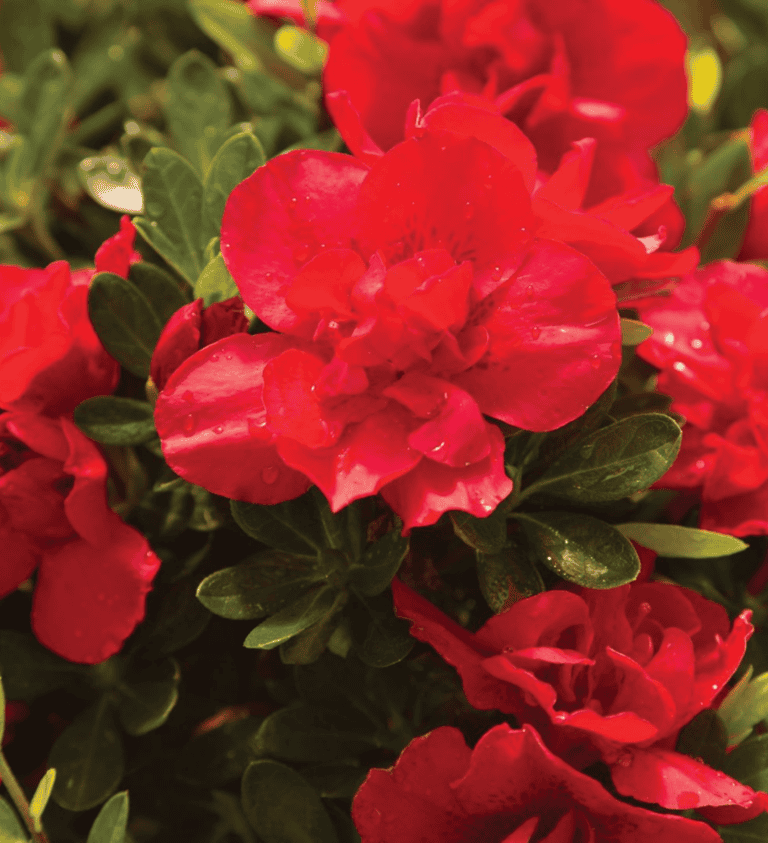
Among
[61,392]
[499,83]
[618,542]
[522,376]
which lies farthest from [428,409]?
[499,83]

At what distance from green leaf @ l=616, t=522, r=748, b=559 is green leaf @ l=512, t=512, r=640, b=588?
0.04m

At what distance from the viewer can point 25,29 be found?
111 centimetres

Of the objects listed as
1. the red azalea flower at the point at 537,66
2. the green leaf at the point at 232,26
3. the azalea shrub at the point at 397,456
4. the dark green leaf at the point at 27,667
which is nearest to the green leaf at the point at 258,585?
the azalea shrub at the point at 397,456

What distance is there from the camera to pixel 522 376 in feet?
1.80

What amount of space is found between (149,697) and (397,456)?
0.34 m

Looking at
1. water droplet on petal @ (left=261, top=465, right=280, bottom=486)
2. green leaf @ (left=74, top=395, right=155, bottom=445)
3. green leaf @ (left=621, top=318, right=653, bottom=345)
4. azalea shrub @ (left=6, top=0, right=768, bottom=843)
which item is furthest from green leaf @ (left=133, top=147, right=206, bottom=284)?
green leaf @ (left=621, top=318, right=653, bottom=345)

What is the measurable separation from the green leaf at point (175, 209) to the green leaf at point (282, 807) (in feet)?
1.24

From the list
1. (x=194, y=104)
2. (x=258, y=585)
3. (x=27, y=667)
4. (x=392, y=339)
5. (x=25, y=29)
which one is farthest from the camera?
(x=25, y=29)

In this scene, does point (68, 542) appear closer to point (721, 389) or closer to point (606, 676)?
point (606, 676)

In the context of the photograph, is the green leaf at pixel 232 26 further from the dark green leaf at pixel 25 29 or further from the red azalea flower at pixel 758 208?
the red azalea flower at pixel 758 208

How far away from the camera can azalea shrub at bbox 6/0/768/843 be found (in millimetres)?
539

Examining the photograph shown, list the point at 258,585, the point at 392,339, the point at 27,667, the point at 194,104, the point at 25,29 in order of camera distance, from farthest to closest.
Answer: the point at 25,29 → the point at 194,104 → the point at 27,667 → the point at 258,585 → the point at 392,339

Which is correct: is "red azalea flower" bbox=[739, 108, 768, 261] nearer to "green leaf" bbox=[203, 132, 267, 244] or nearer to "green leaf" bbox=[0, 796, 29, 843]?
"green leaf" bbox=[203, 132, 267, 244]

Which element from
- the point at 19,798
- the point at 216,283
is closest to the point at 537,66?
the point at 216,283
